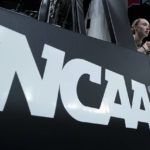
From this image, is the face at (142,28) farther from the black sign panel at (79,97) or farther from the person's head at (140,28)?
the black sign panel at (79,97)

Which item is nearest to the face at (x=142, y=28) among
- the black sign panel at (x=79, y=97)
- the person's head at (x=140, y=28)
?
the person's head at (x=140, y=28)

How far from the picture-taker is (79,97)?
3.24ft

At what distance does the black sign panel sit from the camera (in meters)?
0.83

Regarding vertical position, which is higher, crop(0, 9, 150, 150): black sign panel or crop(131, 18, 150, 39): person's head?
crop(131, 18, 150, 39): person's head

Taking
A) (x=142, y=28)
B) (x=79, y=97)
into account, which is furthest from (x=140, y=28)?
(x=79, y=97)

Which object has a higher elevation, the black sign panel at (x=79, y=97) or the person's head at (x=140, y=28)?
the person's head at (x=140, y=28)

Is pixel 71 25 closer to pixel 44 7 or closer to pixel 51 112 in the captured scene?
pixel 44 7

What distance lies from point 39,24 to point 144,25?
1.15 metres

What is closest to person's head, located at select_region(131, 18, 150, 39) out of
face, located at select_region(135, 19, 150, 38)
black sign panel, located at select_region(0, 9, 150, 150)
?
face, located at select_region(135, 19, 150, 38)

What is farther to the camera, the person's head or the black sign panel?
the person's head

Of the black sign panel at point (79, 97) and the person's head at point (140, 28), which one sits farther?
the person's head at point (140, 28)

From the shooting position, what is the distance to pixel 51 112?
90 cm

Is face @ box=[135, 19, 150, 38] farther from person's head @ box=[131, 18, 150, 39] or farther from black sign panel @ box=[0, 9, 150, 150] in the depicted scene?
black sign panel @ box=[0, 9, 150, 150]

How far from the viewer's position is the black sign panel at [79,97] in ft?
2.74
